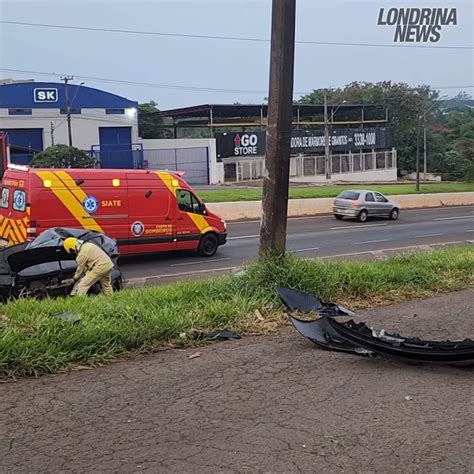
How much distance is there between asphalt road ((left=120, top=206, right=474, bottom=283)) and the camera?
51.5ft

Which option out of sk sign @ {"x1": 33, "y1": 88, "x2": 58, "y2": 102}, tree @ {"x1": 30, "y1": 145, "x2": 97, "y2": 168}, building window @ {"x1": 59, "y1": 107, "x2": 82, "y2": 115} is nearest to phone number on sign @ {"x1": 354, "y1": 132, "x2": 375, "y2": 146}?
building window @ {"x1": 59, "y1": 107, "x2": 82, "y2": 115}

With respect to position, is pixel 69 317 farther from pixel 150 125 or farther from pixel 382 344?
pixel 150 125

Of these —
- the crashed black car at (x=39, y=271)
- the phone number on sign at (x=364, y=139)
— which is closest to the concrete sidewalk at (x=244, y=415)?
the crashed black car at (x=39, y=271)

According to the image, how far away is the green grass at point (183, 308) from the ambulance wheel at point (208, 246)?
30.3 feet

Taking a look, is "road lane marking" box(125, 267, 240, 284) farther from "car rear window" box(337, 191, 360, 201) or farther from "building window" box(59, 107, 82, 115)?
"building window" box(59, 107, 82, 115)

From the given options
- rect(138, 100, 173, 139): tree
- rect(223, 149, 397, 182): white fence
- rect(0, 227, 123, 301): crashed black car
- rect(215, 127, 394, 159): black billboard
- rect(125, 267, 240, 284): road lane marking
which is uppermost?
rect(138, 100, 173, 139): tree

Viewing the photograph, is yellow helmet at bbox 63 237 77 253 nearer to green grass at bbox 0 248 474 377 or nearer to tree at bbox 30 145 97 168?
green grass at bbox 0 248 474 377

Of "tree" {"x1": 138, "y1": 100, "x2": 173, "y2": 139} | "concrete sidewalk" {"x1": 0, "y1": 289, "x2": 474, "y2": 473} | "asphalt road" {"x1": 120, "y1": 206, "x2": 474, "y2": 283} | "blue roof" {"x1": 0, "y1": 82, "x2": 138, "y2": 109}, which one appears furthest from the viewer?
"tree" {"x1": 138, "y1": 100, "x2": 173, "y2": 139}

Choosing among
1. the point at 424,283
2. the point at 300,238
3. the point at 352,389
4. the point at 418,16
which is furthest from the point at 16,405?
the point at 418,16

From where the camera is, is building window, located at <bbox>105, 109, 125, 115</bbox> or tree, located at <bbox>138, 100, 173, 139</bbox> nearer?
building window, located at <bbox>105, 109, 125, 115</bbox>

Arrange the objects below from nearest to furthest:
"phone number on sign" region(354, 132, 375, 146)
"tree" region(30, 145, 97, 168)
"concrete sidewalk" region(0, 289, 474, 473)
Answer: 1. "concrete sidewalk" region(0, 289, 474, 473)
2. "tree" region(30, 145, 97, 168)
3. "phone number on sign" region(354, 132, 375, 146)

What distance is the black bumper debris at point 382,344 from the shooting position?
4.66 metres

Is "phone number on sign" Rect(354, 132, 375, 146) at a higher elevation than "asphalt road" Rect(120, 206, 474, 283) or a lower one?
higher

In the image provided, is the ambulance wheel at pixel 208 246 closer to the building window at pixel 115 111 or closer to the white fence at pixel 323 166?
the white fence at pixel 323 166
